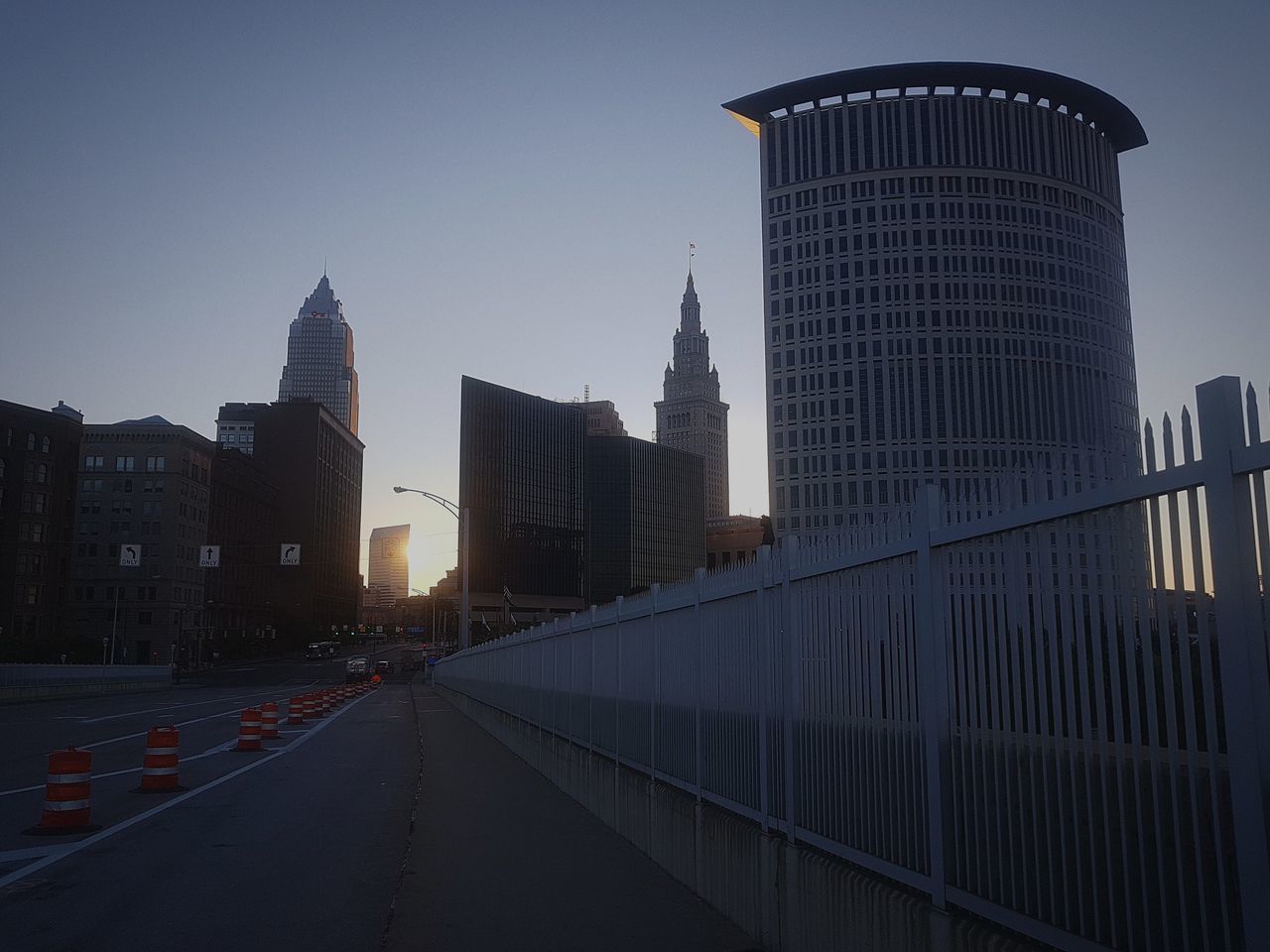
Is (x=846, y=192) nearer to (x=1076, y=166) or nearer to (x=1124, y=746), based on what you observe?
(x=1076, y=166)

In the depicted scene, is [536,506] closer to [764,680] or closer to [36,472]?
[36,472]

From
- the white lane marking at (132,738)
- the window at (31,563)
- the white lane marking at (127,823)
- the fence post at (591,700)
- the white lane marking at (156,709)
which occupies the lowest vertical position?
the white lane marking at (156,709)

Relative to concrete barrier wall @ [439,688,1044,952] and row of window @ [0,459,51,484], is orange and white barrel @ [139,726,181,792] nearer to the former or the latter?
concrete barrier wall @ [439,688,1044,952]

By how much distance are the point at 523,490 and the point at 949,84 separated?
9455 centimetres

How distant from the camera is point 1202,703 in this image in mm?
3393

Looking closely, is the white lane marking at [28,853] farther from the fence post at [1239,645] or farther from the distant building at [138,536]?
the distant building at [138,536]

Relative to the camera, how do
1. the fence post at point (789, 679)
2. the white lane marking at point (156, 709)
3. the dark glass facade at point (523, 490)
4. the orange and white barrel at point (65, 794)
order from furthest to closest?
the dark glass facade at point (523, 490) < the white lane marking at point (156, 709) < the orange and white barrel at point (65, 794) < the fence post at point (789, 679)

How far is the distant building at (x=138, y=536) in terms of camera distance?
4451 inches

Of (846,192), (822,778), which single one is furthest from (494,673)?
(846,192)

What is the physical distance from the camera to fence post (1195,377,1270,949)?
311cm

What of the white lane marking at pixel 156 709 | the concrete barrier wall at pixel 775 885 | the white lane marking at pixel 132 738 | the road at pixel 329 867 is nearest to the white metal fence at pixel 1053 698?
the concrete barrier wall at pixel 775 885

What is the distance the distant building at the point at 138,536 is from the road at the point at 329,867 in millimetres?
102325

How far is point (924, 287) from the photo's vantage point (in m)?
123

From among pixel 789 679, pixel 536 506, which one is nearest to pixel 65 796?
pixel 789 679
